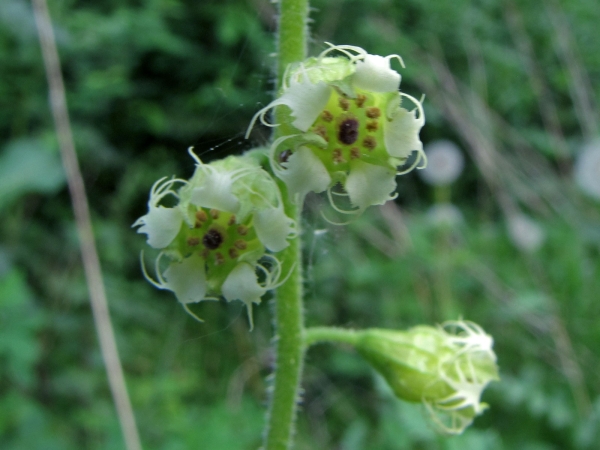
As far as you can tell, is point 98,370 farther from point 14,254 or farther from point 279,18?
point 279,18

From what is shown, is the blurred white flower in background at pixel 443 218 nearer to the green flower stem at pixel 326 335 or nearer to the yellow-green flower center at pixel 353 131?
the green flower stem at pixel 326 335

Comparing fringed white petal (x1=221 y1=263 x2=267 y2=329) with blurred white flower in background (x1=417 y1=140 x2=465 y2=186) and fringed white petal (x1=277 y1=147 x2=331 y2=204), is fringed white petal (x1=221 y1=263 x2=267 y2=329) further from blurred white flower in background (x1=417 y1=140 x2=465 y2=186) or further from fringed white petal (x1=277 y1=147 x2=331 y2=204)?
blurred white flower in background (x1=417 y1=140 x2=465 y2=186)

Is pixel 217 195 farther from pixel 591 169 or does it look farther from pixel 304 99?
pixel 591 169

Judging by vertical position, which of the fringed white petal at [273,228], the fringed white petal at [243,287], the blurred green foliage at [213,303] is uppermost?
the fringed white petal at [273,228]

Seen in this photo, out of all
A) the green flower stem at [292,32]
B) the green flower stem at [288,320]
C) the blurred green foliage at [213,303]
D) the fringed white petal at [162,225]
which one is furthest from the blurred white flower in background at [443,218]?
the fringed white petal at [162,225]

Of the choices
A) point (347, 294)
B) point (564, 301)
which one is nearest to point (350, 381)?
point (347, 294)

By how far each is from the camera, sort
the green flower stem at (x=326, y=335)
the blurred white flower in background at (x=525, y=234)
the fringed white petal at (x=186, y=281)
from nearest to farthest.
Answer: the fringed white petal at (x=186, y=281) < the green flower stem at (x=326, y=335) < the blurred white flower in background at (x=525, y=234)
